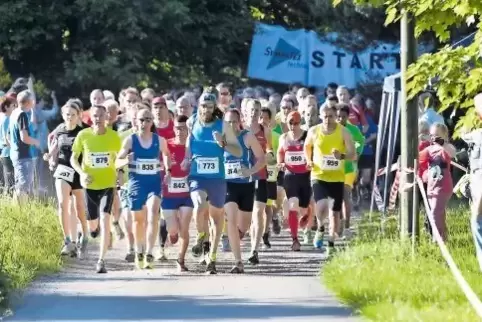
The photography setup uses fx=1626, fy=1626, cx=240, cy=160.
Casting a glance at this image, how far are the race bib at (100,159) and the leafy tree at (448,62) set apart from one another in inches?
139

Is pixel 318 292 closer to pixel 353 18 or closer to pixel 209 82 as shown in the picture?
pixel 353 18

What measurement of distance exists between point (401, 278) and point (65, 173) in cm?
511

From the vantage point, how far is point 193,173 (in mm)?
16344

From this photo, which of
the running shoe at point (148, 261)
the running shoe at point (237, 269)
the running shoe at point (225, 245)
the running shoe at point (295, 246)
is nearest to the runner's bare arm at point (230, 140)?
the running shoe at point (237, 269)

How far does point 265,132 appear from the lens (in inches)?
740

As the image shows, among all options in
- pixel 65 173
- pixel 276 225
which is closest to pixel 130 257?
pixel 65 173

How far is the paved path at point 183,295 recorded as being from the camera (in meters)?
12.9

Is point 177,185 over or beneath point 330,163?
beneath

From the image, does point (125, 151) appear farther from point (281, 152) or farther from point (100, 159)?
point (281, 152)

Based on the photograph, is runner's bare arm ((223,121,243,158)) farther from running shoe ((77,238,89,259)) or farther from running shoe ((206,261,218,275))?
running shoe ((77,238,89,259))

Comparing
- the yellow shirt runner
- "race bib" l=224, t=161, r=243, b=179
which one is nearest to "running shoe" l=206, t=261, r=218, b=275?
"race bib" l=224, t=161, r=243, b=179

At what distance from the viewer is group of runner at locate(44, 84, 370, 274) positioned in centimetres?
1641

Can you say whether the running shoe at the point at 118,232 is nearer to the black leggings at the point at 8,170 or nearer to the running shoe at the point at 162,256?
the black leggings at the point at 8,170

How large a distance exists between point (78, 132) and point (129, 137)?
1469 millimetres
